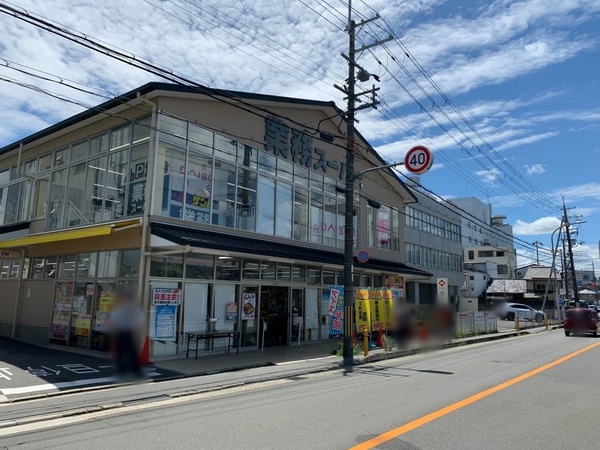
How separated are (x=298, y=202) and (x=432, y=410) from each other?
12732 mm

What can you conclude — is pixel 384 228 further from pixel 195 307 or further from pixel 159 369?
pixel 159 369

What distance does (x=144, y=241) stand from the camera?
43.8 feet

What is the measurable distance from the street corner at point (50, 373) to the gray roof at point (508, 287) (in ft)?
190

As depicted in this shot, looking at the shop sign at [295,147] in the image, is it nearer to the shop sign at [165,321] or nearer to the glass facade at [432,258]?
the shop sign at [165,321]

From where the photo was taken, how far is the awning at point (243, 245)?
13004mm

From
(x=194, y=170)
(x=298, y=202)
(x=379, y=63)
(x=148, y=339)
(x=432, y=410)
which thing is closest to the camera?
(x=432, y=410)

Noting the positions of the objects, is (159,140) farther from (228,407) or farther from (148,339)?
(228,407)

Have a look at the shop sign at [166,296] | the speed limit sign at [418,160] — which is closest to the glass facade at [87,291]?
the shop sign at [166,296]

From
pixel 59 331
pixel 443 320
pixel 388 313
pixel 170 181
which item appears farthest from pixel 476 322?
pixel 59 331

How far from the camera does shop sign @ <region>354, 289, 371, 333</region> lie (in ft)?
53.9

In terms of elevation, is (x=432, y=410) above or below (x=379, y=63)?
below

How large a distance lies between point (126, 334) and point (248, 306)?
31.0 feet

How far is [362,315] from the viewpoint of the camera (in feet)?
54.8

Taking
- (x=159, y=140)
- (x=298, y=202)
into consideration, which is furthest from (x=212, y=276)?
(x=298, y=202)
